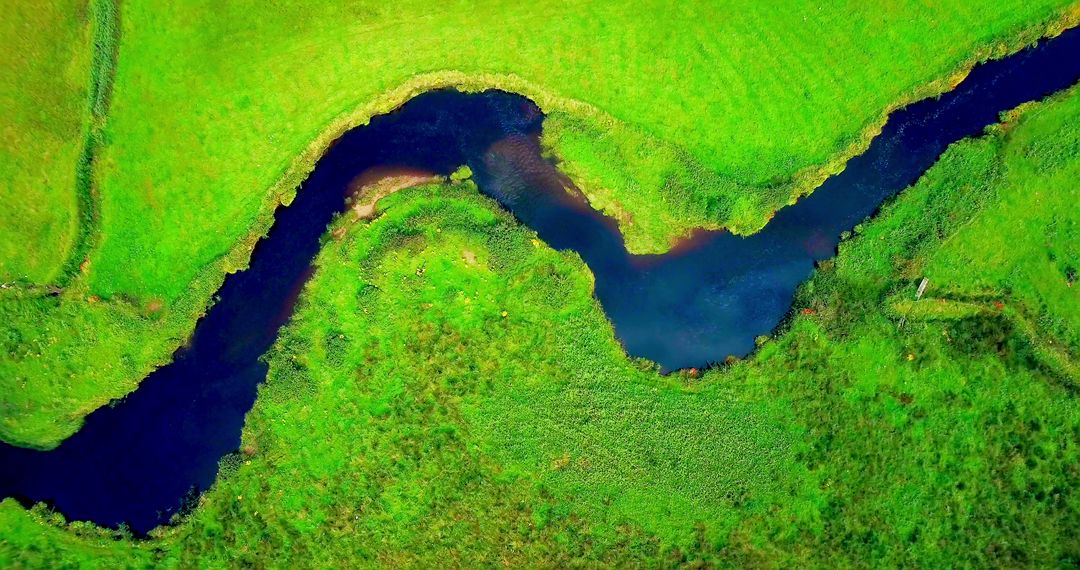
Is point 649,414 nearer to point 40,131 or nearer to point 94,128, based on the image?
point 94,128

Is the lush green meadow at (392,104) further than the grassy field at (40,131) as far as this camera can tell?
Yes

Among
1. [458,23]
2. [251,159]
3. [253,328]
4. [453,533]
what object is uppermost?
[458,23]

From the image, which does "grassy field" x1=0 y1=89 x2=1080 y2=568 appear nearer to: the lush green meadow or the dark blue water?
the dark blue water

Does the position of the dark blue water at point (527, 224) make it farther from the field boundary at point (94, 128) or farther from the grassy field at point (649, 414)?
the field boundary at point (94, 128)

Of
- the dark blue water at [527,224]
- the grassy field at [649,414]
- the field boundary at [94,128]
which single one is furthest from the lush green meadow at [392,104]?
the grassy field at [649,414]

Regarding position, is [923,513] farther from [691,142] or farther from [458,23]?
[458,23]

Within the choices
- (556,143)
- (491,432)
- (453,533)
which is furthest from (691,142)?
(453,533)

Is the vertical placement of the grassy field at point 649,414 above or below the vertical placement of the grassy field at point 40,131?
below
